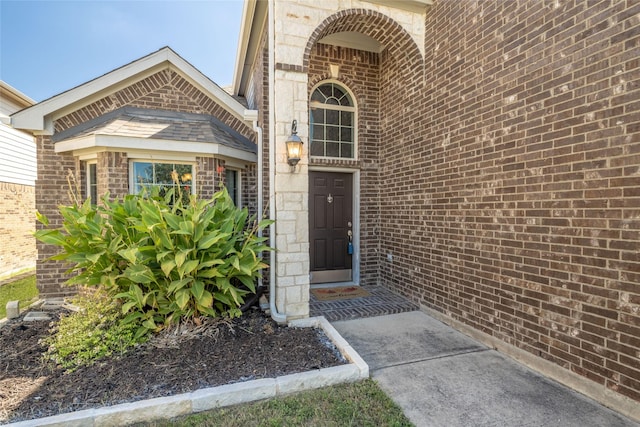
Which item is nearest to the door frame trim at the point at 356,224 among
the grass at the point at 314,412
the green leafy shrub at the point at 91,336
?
the grass at the point at 314,412

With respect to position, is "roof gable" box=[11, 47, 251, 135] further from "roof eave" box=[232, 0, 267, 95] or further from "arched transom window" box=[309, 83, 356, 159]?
"arched transom window" box=[309, 83, 356, 159]

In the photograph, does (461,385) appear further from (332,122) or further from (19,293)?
(19,293)

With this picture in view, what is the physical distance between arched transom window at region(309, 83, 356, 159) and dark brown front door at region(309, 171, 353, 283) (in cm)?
46

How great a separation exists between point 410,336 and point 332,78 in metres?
4.62

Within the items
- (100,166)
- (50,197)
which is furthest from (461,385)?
(50,197)

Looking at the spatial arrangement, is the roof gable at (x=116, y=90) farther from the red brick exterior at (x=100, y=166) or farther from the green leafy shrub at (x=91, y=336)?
the green leafy shrub at (x=91, y=336)

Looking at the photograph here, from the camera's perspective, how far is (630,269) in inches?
92.0

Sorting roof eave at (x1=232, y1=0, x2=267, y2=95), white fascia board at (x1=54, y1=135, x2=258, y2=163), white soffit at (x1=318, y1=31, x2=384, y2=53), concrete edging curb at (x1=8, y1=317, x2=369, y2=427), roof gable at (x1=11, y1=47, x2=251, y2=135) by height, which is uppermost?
roof eave at (x1=232, y1=0, x2=267, y2=95)

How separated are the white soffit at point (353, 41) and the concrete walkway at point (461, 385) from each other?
16.2 feet

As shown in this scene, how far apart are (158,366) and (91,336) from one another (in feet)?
2.94

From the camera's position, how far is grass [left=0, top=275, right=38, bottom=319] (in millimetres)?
5112

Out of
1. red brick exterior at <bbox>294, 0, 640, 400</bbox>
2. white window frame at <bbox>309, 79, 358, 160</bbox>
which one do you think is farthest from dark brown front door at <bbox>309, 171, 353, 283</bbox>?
red brick exterior at <bbox>294, 0, 640, 400</bbox>

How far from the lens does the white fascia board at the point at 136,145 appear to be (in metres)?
4.75

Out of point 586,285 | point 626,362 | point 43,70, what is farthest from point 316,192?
point 43,70
